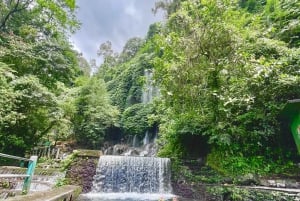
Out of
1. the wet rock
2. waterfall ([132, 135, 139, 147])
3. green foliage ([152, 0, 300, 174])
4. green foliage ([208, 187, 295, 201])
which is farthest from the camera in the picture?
waterfall ([132, 135, 139, 147])

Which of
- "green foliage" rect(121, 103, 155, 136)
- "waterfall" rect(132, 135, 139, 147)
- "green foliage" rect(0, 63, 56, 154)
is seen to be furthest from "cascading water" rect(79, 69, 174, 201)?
"waterfall" rect(132, 135, 139, 147)

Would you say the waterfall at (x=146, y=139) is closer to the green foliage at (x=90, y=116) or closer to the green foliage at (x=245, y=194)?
the green foliage at (x=90, y=116)

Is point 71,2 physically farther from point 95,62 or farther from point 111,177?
point 95,62

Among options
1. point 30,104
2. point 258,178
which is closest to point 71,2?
point 30,104

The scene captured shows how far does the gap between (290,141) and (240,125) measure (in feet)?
5.13

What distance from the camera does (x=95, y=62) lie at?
4094cm

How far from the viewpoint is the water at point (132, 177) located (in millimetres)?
7098

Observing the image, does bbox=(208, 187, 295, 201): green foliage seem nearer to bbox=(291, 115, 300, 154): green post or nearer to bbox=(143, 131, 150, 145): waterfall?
bbox=(291, 115, 300, 154): green post

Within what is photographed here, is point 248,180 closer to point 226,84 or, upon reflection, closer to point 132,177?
point 226,84

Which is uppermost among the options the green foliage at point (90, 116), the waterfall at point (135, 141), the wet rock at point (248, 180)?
A: the green foliage at point (90, 116)

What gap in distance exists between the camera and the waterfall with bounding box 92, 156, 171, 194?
23.6 feet

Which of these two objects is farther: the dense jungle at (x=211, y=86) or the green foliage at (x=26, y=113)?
the green foliage at (x=26, y=113)

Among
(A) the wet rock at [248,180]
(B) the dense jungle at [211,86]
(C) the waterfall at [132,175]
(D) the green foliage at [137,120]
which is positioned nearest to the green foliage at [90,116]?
(D) the green foliage at [137,120]

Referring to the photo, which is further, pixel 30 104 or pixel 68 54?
pixel 68 54
